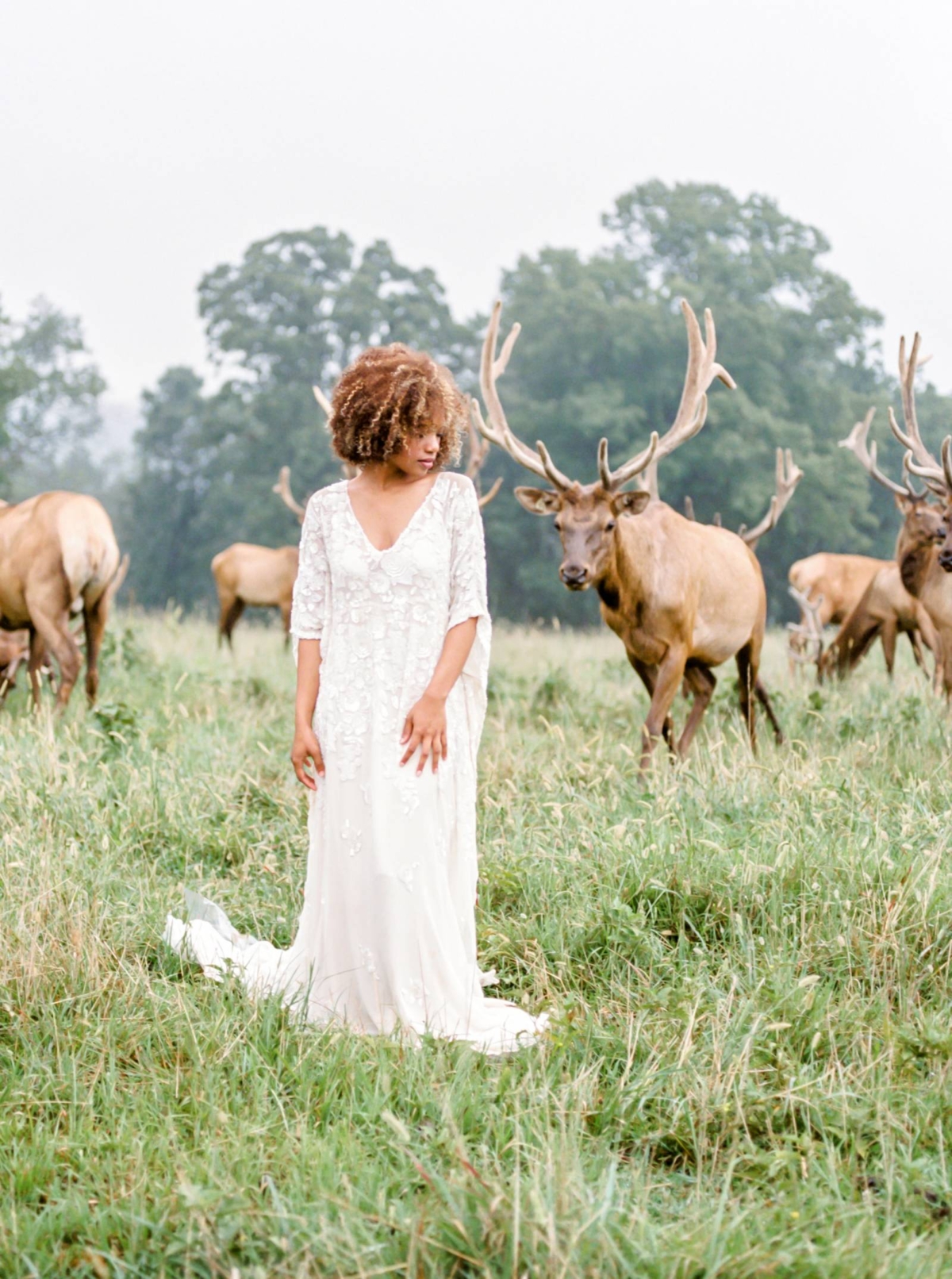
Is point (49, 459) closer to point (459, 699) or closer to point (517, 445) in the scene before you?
point (517, 445)

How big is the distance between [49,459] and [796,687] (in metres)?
51.9

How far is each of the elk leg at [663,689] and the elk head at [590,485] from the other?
0.63m

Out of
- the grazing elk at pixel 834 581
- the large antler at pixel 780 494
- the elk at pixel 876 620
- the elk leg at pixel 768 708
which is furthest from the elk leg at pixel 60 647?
the grazing elk at pixel 834 581

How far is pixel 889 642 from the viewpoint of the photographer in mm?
11703

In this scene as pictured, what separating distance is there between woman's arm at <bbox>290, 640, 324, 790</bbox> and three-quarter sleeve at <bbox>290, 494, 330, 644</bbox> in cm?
4

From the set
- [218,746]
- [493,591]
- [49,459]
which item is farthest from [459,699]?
[49,459]

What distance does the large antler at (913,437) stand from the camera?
7.89 m

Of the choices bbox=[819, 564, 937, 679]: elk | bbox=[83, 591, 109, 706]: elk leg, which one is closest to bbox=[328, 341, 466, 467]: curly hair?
bbox=[83, 591, 109, 706]: elk leg

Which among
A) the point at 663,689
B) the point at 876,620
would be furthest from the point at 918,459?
the point at 876,620

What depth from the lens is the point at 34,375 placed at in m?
29.7

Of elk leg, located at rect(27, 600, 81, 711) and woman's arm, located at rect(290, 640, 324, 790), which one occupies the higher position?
woman's arm, located at rect(290, 640, 324, 790)

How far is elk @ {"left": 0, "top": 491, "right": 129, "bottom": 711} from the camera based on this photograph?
8312 mm

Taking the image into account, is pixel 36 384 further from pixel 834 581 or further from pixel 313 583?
pixel 313 583

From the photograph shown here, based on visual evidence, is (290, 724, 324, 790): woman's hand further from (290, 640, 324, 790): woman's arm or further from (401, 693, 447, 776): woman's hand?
(401, 693, 447, 776): woman's hand
